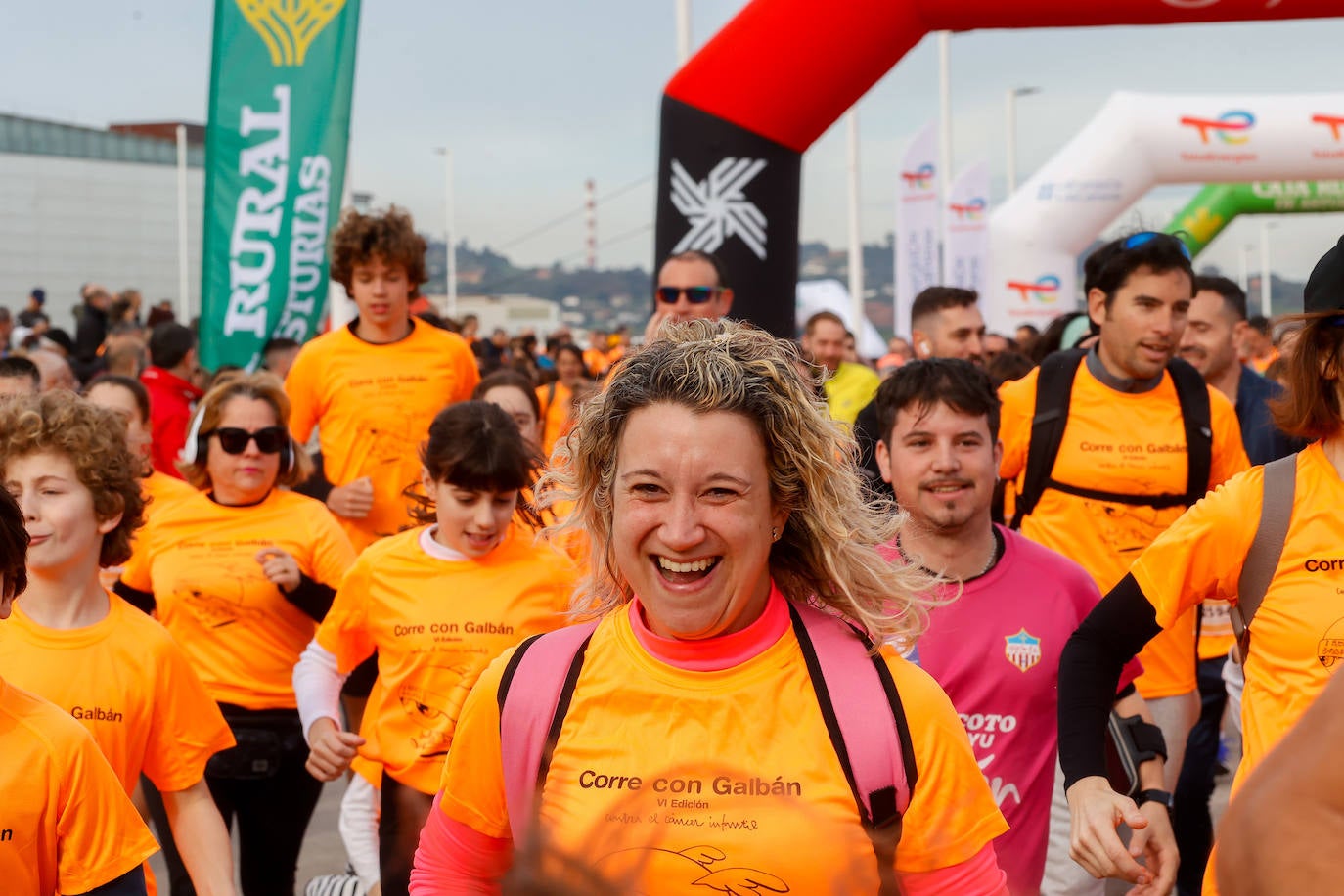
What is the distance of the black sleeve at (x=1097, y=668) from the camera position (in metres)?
3.12

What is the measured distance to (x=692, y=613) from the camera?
2338 millimetres

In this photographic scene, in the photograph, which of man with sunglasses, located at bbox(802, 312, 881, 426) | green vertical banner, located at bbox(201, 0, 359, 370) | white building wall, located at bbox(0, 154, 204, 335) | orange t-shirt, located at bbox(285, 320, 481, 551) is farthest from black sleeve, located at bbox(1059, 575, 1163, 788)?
white building wall, located at bbox(0, 154, 204, 335)

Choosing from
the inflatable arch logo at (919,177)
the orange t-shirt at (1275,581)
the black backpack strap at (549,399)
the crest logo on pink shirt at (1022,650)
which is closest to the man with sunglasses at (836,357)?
the black backpack strap at (549,399)

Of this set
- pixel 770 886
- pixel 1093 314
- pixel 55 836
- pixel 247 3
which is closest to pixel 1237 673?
pixel 1093 314

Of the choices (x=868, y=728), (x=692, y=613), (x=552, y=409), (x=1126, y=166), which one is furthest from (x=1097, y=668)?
(x=1126, y=166)

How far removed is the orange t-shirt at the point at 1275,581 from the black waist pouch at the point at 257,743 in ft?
10.1

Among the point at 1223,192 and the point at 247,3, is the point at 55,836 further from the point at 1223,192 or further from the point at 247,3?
the point at 1223,192

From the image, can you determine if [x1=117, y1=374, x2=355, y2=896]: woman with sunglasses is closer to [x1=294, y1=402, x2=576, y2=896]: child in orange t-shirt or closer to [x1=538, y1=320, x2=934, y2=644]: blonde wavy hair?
[x1=294, y1=402, x2=576, y2=896]: child in orange t-shirt

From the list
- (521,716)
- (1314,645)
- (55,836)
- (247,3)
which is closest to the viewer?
(521,716)

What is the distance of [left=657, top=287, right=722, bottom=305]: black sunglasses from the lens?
5.86 metres

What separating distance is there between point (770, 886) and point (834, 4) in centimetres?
512

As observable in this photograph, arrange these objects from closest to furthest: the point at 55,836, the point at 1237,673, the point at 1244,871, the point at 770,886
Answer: the point at 1244,871, the point at 770,886, the point at 55,836, the point at 1237,673

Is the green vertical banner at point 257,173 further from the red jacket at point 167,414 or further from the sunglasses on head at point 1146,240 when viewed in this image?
the sunglasses on head at point 1146,240

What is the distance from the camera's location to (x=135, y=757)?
358 cm
